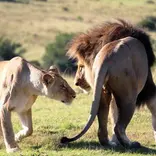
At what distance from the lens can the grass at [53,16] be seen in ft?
128

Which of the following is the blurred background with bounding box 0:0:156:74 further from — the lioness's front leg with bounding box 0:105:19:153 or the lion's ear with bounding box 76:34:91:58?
the lioness's front leg with bounding box 0:105:19:153

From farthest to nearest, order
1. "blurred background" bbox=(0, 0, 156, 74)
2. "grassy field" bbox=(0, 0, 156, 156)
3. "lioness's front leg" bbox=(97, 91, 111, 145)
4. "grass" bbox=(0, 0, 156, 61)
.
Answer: "grass" bbox=(0, 0, 156, 61) < "blurred background" bbox=(0, 0, 156, 74) < "lioness's front leg" bbox=(97, 91, 111, 145) < "grassy field" bbox=(0, 0, 156, 156)

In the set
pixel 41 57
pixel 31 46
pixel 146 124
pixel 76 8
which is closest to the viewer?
pixel 146 124

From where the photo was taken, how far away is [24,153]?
690 cm

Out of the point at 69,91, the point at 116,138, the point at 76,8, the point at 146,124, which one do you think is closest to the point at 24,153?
the point at 69,91

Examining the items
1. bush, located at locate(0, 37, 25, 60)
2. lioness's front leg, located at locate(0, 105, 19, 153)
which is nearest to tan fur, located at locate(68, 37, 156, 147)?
lioness's front leg, located at locate(0, 105, 19, 153)

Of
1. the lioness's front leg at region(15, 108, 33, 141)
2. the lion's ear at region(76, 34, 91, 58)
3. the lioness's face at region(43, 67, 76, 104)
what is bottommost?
the lioness's front leg at region(15, 108, 33, 141)

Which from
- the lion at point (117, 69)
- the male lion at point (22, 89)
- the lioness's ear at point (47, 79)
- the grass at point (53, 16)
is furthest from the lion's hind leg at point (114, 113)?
the grass at point (53, 16)

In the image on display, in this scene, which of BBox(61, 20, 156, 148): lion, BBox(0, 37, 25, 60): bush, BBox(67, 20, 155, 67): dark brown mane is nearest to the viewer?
BBox(61, 20, 156, 148): lion

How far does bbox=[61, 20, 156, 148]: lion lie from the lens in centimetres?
725

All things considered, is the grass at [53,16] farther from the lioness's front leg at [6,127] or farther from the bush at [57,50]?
the lioness's front leg at [6,127]

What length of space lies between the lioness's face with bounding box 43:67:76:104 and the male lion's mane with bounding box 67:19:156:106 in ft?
2.02

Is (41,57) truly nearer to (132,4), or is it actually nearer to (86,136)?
(86,136)

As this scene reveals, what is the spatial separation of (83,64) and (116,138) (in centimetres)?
106
